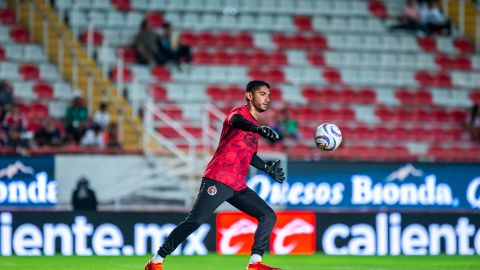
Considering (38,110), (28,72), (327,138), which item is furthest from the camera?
(28,72)

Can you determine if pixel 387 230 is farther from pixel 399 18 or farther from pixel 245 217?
pixel 399 18

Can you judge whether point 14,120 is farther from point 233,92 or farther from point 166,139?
point 233,92

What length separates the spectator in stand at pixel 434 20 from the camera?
3045cm

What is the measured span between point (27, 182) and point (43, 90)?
375 centimetres

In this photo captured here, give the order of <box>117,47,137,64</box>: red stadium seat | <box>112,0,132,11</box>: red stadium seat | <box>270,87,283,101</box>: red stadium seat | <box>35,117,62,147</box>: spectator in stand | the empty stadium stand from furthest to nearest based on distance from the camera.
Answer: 1. <box>112,0,132,11</box>: red stadium seat
2. <box>270,87,283,101</box>: red stadium seat
3. <box>117,47,137,64</box>: red stadium seat
4. the empty stadium stand
5. <box>35,117,62,147</box>: spectator in stand

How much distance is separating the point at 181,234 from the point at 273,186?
10.8 meters

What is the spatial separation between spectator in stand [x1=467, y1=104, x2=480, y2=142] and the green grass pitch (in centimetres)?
1029

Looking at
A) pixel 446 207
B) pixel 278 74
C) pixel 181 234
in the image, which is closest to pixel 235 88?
pixel 278 74

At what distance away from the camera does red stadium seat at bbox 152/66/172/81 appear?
26.6m

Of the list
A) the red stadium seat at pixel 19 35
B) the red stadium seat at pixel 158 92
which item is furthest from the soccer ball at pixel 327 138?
the red stadium seat at pixel 19 35

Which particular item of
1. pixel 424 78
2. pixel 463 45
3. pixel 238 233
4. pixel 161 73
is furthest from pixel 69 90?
pixel 463 45

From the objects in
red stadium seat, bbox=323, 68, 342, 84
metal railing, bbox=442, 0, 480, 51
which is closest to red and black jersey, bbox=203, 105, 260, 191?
red stadium seat, bbox=323, 68, 342, 84

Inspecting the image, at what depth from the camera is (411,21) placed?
98.8 ft

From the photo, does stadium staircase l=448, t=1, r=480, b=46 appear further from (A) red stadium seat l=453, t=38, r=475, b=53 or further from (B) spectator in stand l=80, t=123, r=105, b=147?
(B) spectator in stand l=80, t=123, r=105, b=147
